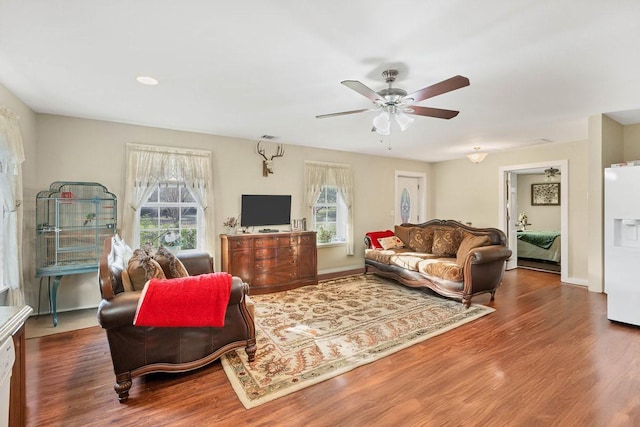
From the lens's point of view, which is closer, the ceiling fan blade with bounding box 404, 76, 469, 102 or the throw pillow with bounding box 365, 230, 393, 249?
the ceiling fan blade with bounding box 404, 76, 469, 102

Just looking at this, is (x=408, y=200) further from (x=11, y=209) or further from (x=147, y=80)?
(x=11, y=209)

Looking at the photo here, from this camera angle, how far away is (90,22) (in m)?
1.90

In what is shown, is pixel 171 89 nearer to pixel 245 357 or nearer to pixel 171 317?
pixel 171 317

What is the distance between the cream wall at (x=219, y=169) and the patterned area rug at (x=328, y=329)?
150cm

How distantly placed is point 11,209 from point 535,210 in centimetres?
1029

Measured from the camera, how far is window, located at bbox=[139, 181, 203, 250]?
14.1 ft

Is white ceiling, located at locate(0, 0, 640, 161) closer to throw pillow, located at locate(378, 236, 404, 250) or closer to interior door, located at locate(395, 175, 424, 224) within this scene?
throw pillow, located at locate(378, 236, 404, 250)

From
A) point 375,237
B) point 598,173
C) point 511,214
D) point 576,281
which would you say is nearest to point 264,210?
point 375,237

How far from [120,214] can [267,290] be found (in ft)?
7.40

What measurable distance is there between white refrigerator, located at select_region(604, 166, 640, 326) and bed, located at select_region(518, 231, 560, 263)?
3.16 meters

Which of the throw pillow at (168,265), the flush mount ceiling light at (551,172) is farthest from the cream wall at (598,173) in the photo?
the throw pillow at (168,265)

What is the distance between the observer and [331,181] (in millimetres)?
5859

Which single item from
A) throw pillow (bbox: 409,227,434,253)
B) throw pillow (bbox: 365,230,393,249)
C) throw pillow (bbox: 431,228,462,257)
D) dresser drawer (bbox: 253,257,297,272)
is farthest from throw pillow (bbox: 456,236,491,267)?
dresser drawer (bbox: 253,257,297,272)

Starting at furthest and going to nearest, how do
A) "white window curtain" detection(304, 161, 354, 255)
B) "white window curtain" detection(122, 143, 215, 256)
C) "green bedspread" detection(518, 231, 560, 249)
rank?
"green bedspread" detection(518, 231, 560, 249) < "white window curtain" detection(304, 161, 354, 255) < "white window curtain" detection(122, 143, 215, 256)
